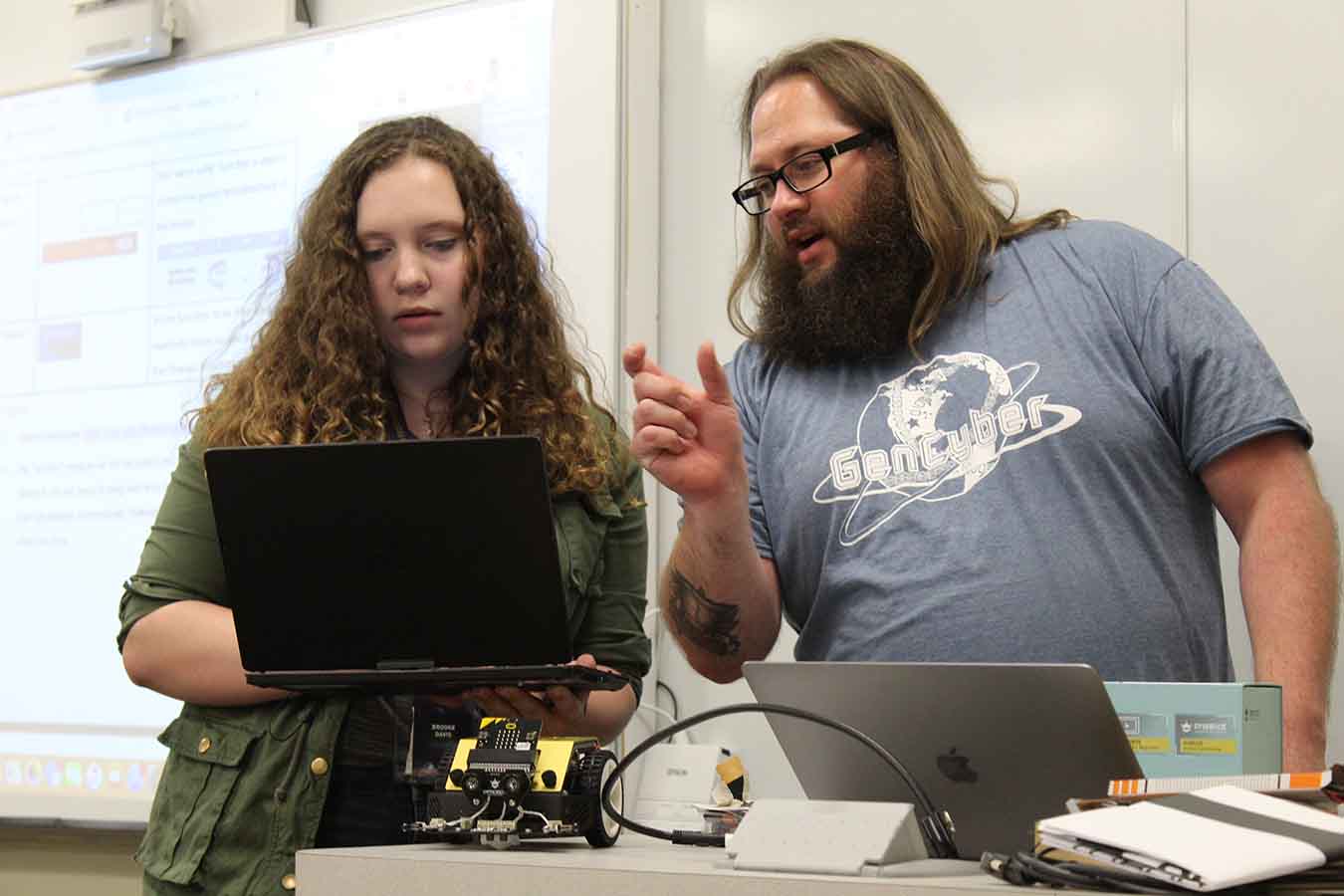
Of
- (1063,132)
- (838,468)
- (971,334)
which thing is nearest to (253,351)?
(838,468)

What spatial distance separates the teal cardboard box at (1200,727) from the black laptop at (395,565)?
1.36 ft

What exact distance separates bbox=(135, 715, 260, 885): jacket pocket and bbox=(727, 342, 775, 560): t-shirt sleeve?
2.15 ft

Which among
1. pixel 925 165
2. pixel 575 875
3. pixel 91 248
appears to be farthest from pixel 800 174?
pixel 91 248

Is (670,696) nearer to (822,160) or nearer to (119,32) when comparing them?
(822,160)

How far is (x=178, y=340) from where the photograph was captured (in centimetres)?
313

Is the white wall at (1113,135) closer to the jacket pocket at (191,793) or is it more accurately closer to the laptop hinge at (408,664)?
the jacket pocket at (191,793)

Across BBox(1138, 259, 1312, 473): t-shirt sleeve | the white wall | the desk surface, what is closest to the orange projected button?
the white wall

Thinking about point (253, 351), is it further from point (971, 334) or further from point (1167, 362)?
point (1167, 362)

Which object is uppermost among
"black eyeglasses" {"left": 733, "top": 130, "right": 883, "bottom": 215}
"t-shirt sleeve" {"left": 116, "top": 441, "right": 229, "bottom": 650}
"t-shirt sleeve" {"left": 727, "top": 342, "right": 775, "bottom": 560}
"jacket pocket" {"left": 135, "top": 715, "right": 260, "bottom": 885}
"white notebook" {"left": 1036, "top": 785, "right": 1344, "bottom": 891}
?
"black eyeglasses" {"left": 733, "top": 130, "right": 883, "bottom": 215}

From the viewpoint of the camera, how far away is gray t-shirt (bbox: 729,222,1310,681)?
1641 millimetres

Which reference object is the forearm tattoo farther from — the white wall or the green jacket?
the white wall

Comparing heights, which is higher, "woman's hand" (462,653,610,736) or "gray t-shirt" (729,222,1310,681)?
"gray t-shirt" (729,222,1310,681)

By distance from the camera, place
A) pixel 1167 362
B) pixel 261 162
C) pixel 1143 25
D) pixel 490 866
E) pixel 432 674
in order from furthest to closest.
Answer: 1. pixel 261 162
2. pixel 1143 25
3. pixel 1167 362
4. pixel 432 674
5. pixel 490 866

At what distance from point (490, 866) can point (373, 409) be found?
2.75ft
